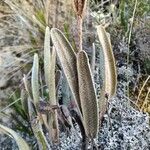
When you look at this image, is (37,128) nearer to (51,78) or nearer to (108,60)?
(51,78)

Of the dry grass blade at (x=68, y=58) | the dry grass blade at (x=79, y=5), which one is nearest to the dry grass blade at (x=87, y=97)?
the dry grass blade at (x=68, y=58)

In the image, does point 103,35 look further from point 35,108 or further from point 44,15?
point 44,15

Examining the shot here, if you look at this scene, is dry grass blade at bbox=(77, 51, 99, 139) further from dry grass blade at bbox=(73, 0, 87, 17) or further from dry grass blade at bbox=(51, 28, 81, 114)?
dry grass blade at bbox=(73, 0, 87, 17)

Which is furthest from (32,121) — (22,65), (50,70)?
(22,65)

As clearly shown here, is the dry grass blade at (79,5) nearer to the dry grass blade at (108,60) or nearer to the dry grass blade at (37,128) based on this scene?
the dry grass blade at (108,60)

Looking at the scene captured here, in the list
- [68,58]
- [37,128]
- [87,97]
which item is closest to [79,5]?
[68,58]
